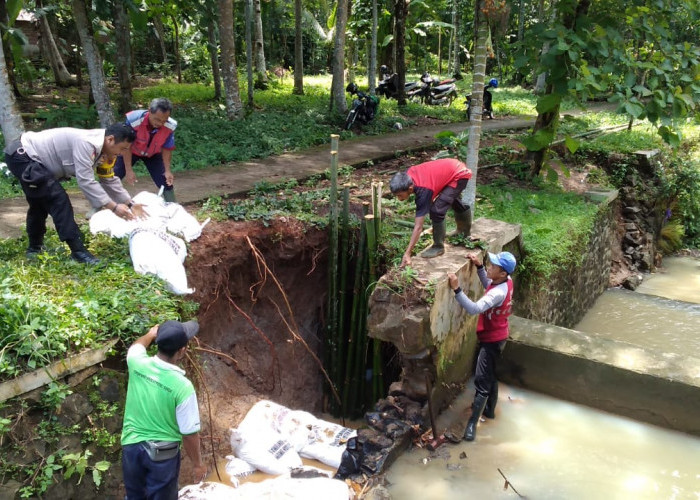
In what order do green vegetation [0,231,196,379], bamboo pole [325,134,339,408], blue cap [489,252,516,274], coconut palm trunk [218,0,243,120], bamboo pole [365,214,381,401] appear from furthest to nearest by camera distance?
coconut palm trunk [218,0,243,120], bamboo pole [325,134,339,408], bamboo pole [365,214,381,401], blue cap [489,252,516,274], green vegetation [0,231,196,379]

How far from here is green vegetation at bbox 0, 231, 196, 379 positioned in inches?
138

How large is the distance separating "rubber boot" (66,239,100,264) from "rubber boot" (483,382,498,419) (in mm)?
3734

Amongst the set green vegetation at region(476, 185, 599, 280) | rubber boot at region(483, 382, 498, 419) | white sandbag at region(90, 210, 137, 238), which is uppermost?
white sandbag at region(90, 210, 137, 238)

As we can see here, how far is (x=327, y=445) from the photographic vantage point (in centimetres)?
485

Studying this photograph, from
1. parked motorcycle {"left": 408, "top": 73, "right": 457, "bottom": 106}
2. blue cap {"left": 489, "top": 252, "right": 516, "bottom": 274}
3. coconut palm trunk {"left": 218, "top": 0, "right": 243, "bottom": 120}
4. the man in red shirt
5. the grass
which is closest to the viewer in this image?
blue cap {"left": 489, "top": 252, "right": 516, "bottom": 274}

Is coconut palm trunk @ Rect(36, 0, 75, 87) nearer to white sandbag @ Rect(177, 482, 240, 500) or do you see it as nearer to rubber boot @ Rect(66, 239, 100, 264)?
rubber boot @ Rect(66, 239, 100, 264)

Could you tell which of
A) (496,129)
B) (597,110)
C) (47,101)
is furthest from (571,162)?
(47,101)

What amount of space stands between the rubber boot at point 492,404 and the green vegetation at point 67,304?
2786 mm

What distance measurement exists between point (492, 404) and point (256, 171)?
17.8 ft

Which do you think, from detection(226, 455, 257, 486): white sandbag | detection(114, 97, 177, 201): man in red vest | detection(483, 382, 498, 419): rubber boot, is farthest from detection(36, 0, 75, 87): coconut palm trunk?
detection(483, 382, 498, 419): rubber boot

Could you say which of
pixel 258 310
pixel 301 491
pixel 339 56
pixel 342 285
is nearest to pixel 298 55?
pixel 339 56

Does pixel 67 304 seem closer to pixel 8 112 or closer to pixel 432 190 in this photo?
pixel 432 190

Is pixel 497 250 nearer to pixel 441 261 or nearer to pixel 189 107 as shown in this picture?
pixel 441 261

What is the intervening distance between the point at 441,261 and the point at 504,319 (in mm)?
811
